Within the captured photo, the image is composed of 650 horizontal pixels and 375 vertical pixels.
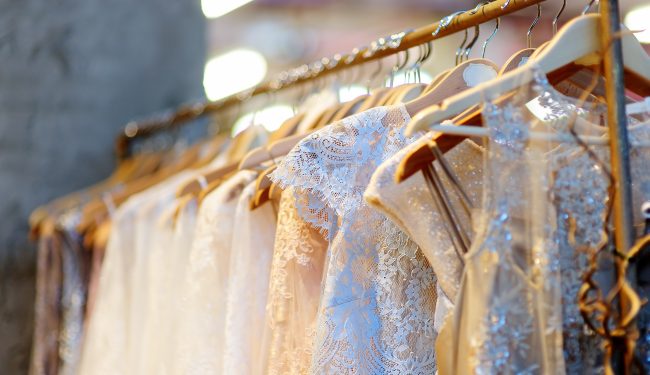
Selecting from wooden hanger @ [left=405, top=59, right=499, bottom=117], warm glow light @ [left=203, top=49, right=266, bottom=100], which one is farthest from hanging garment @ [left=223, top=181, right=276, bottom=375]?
warm glow light @ [left=203, top=49, right=266, bottom=100]

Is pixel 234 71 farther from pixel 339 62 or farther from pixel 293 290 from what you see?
pixel 293 290

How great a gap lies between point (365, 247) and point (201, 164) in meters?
0.83

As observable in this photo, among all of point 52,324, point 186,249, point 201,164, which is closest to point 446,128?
point 186,249

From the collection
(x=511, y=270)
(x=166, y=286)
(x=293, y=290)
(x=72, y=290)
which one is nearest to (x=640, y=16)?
(x=72, y=290)

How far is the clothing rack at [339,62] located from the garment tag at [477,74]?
0.18ft

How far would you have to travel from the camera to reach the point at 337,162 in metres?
1.10

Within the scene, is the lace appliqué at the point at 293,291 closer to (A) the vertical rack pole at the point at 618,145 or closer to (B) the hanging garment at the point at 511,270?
(B) the hanging garment at the point at 511,270

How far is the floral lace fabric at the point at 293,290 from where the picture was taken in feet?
3.75

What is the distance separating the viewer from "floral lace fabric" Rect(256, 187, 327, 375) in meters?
1.14

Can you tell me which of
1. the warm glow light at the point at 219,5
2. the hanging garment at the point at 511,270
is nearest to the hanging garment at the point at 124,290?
the hanging garment at the point at 511,270

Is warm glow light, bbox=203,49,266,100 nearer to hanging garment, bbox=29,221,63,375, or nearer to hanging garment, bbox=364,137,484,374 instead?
hanging garment, bbox=29,221,63,375

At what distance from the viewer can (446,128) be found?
0.91 metres

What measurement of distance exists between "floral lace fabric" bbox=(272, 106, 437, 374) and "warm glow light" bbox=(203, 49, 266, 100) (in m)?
4.17

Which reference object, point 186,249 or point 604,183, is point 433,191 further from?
point 186,249
